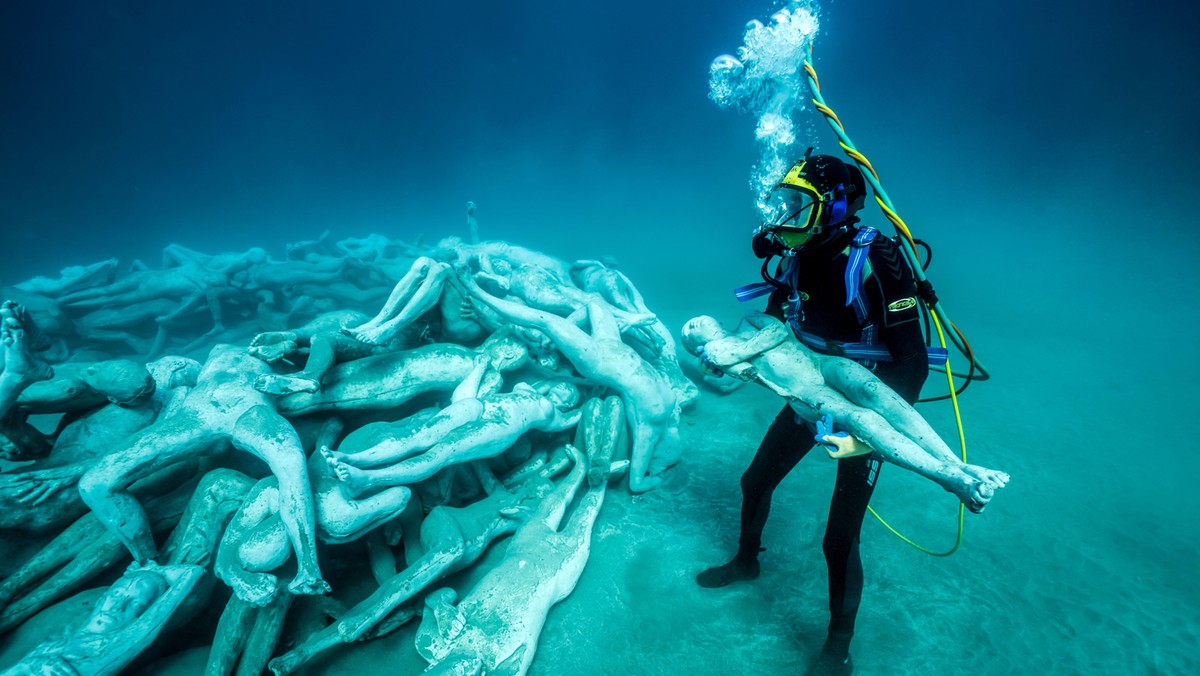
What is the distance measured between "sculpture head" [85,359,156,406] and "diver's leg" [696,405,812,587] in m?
4.92

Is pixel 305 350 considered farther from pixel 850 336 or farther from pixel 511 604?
pixel 850 336

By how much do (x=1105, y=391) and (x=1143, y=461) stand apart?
442 cm

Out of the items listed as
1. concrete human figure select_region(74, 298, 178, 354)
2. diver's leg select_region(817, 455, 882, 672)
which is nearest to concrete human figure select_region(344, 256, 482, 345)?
diver's leg select_region(817, 455, 882, 672)

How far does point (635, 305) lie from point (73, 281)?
12371 millimetres

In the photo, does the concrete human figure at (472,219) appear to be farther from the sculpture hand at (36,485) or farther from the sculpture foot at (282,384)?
the sculpture hand at (36,485)

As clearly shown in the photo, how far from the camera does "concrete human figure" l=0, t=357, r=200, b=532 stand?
2947mm

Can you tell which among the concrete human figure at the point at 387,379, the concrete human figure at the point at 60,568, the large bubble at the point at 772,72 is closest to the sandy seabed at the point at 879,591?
the concrete human figure at the point at 60,568

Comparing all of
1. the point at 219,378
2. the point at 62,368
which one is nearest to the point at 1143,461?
the point at 219,378

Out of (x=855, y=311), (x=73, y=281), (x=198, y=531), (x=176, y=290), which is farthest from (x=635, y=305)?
(x=73, y=281)

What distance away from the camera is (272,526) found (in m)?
2.69

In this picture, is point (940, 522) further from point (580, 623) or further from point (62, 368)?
point (62, 368)

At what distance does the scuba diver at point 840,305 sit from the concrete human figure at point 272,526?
9.60ft

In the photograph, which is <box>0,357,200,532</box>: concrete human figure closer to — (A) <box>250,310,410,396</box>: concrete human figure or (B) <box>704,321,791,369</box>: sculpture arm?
(A) <box>250,310,410,396</box>: concrete human figure

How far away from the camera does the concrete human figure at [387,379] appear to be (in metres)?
3.79
